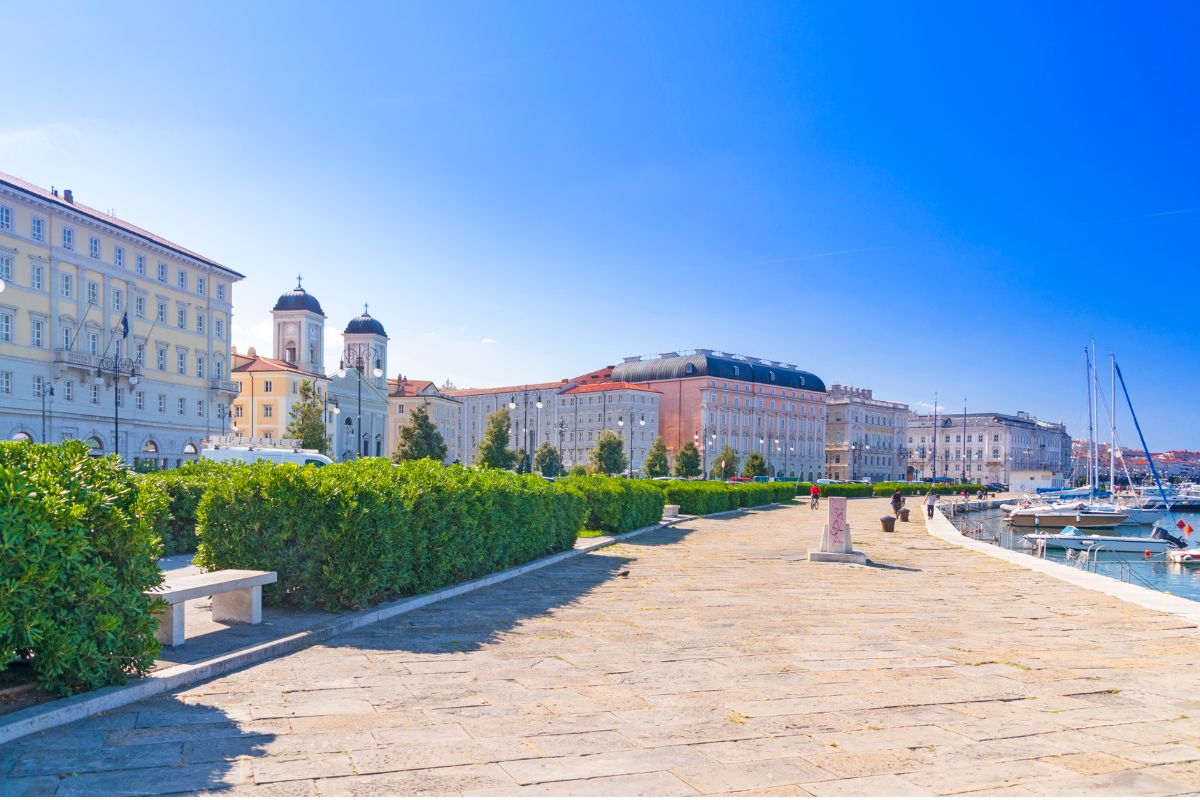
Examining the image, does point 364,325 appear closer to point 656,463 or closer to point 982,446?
point 656,463

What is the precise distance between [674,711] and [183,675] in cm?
379

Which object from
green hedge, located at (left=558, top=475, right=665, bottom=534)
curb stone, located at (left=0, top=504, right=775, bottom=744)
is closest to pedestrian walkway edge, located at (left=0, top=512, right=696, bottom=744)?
curb stone, located at (left=0, top=504, right=775, bottom=744)

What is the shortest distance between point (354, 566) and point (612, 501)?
14.6m

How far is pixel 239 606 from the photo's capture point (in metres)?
9.12

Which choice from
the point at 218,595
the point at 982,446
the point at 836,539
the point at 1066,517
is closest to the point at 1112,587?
the point at 836,539

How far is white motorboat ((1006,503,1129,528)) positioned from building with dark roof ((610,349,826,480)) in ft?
190

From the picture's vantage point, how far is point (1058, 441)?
195m

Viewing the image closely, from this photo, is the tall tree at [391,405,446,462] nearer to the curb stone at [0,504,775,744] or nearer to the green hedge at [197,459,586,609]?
the green hedge at [197,459,586,609]

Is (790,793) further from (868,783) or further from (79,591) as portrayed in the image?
(79,591)

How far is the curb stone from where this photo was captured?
5.54 metres

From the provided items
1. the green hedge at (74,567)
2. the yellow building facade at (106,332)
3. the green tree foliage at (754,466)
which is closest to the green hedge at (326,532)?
the green hedge at (74,567)

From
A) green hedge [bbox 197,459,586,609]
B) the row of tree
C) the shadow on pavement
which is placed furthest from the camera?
the row of tree

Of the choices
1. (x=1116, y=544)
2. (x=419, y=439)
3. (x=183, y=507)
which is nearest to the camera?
(x=183, y=507)

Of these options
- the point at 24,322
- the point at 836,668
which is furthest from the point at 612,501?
the point at 24,322
